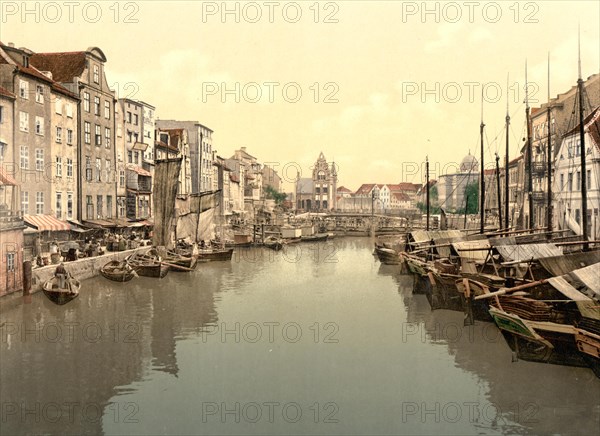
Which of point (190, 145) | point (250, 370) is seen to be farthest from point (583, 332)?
point (190, 145)

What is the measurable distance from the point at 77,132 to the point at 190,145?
114 feet

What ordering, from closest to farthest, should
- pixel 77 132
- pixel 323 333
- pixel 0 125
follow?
pixel 323 333, pixel 0 125, pixel 77 132

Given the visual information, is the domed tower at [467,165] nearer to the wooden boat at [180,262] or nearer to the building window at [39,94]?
the wooden boat at [180,262]

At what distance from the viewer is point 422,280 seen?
3775cm

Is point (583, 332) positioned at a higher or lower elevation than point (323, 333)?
higher

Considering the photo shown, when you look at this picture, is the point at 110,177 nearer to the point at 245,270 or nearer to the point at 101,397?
the point at 245,270

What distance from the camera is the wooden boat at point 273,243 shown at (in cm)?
7528

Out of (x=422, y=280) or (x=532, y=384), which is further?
(x=422, y=280)

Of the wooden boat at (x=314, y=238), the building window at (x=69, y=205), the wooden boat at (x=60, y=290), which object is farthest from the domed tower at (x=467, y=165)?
the wooden boat at (x=60, y=290)

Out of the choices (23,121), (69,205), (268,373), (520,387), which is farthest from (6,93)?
(520,387)

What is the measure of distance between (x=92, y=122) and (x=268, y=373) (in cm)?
3858

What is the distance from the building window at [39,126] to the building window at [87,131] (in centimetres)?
718

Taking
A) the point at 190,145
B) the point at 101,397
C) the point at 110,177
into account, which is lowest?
the point at 101,397

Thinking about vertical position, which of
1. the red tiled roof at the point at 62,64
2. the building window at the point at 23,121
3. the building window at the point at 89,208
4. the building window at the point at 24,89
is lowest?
the building window at the point at 89,208
